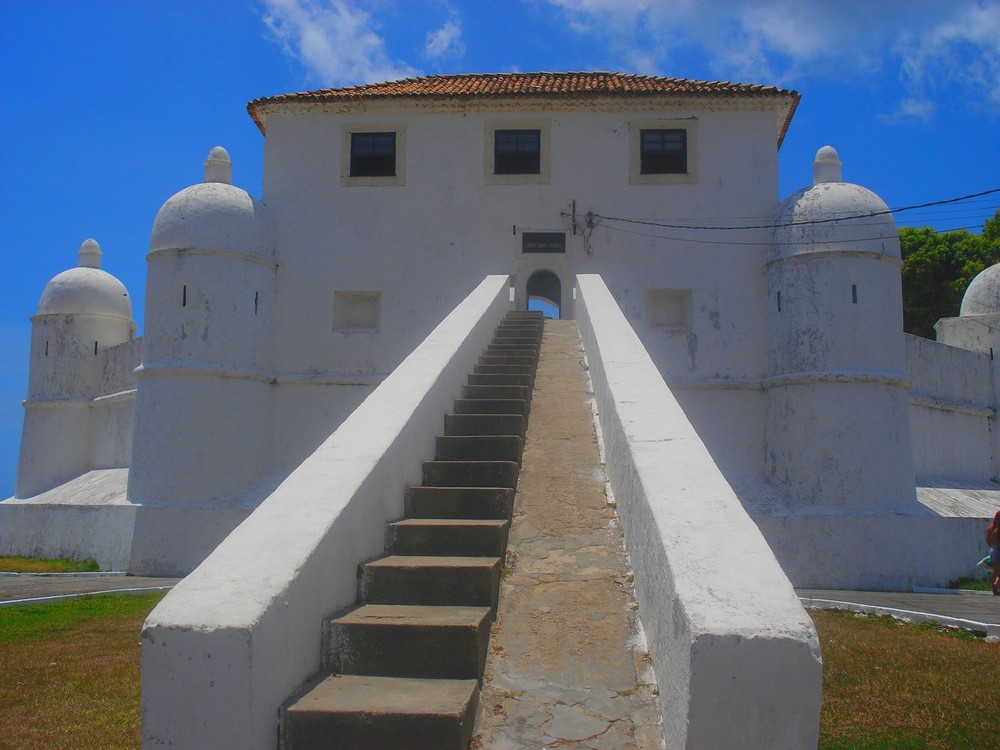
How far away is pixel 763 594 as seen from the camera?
2791 mm

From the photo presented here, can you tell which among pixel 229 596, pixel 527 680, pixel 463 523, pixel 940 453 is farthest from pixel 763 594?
pixel 940 453

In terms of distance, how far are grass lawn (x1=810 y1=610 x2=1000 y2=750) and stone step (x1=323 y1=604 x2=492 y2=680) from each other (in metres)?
2.44

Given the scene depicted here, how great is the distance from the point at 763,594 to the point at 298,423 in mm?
14661

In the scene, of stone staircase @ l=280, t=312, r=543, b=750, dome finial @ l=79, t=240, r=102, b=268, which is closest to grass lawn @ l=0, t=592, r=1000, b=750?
stone staircase @ l=280, t=312, r=543, b=750

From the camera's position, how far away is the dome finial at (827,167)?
16.5 m

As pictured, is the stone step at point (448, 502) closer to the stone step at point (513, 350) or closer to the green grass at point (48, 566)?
the stone step at point (513, 350)

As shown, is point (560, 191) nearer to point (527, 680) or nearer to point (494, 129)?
point (494, 129)

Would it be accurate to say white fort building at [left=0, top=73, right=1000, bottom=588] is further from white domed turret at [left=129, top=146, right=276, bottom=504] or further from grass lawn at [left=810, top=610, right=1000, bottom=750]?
grass lawn at [left=810, top=610, right=1000, bottom=750]

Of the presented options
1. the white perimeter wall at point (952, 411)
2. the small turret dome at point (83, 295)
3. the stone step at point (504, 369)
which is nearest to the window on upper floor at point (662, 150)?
the white perimeter wall at point (952, 411)

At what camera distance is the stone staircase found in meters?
3.09

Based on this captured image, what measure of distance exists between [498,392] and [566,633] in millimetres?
3654

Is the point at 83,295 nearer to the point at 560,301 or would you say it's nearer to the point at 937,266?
the point at 560,301

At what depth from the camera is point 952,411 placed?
18.3m

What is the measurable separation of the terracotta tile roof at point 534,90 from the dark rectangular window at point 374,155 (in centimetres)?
73
